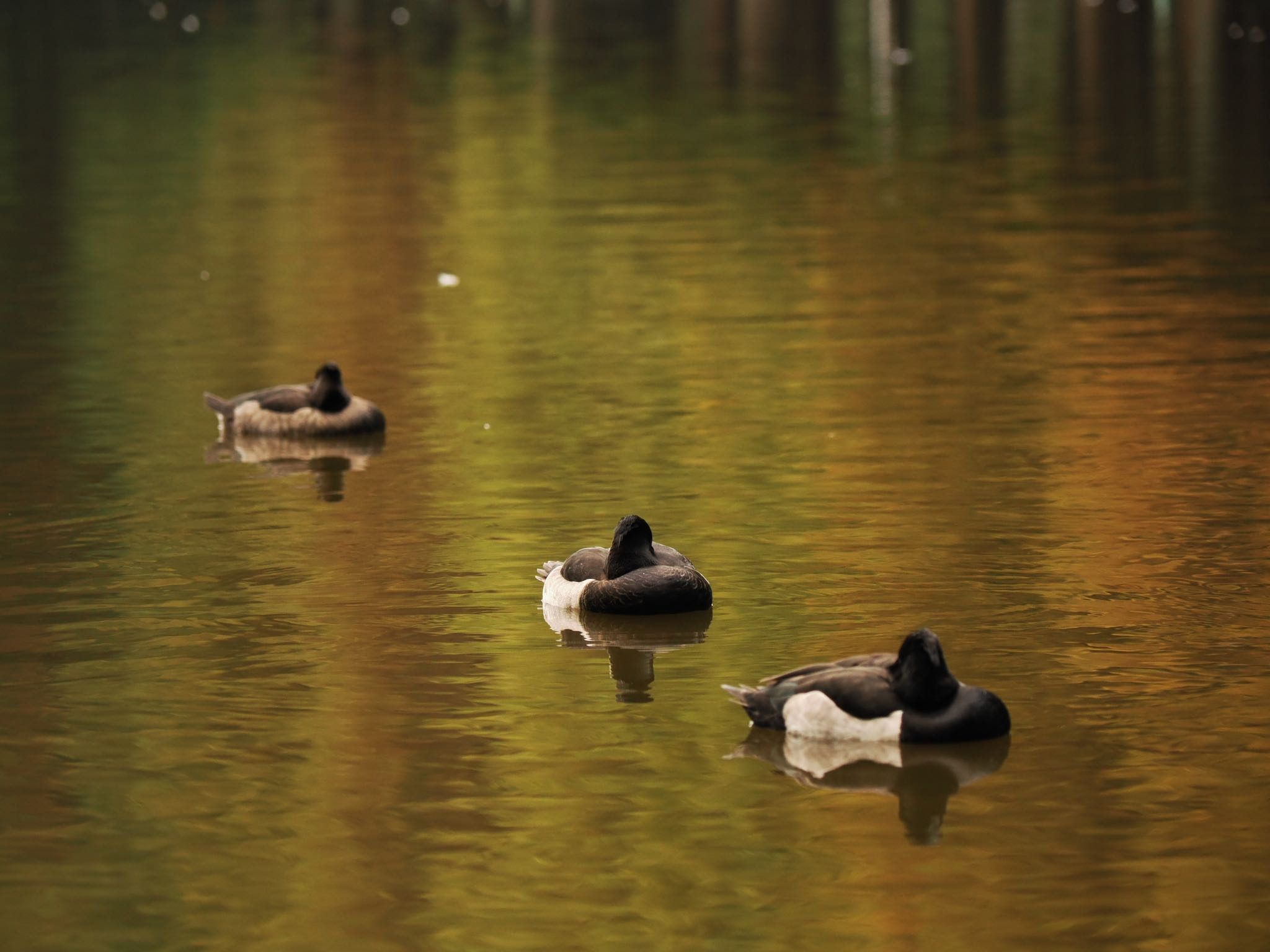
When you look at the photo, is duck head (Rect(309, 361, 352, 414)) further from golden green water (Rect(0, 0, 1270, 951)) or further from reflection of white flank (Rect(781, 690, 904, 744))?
→ reflection of white flank (Rect(781, 690, 904, 744))

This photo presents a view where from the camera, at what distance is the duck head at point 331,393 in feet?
80.9

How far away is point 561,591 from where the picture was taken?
57.4 feet

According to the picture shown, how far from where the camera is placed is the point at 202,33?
102 metres

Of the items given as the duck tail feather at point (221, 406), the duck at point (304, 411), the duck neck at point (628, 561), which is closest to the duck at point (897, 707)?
the duck neck at point (628, 561)

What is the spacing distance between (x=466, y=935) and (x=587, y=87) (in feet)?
193

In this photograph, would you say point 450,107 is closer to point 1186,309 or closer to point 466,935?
point 1186,309

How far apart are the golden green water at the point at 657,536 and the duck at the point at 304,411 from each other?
501mm

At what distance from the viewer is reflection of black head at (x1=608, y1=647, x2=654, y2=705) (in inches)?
609

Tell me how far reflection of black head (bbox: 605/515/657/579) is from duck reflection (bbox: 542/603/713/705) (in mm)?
319

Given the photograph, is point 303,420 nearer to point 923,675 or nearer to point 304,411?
point 304,411

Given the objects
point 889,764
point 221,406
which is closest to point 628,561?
point 889,764

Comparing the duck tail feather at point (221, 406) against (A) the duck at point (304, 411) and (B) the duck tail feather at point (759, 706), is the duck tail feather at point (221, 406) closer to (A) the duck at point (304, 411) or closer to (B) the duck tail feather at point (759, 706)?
→ (A) the duck at point (304, 411)

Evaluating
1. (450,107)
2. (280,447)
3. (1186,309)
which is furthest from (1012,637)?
(450,107)

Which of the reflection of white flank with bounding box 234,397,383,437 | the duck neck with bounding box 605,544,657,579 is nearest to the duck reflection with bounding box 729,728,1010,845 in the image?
the duck neck with bounding box 605,544,657,579
